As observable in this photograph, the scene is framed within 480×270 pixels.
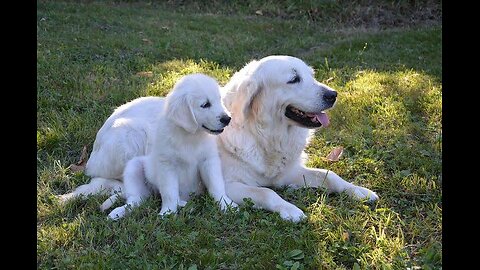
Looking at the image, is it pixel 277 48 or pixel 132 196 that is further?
pixel 277 48

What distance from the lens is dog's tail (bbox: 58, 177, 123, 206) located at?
3.24 metres

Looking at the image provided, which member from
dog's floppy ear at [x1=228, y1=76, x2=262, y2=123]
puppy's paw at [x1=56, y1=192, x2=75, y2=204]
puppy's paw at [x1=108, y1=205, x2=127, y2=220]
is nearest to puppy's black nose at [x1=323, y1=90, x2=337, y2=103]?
dog's floppy ear at [x1=228, y1=76, x2=262, y2=123]

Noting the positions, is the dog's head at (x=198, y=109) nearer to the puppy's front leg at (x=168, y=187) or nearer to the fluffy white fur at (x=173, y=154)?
the fluffy white fur at (x=173, y=154)

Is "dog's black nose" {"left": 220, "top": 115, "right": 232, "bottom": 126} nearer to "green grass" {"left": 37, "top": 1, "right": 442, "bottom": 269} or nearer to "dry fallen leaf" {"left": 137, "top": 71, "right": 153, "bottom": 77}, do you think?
"green grass" {"left": 37, "top": 1, "right": 442, "bottom": 269}

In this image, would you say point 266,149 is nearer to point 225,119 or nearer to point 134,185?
point 225,119

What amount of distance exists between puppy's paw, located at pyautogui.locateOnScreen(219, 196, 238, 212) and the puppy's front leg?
26 cm

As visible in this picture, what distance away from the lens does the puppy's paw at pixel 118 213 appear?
2.99m

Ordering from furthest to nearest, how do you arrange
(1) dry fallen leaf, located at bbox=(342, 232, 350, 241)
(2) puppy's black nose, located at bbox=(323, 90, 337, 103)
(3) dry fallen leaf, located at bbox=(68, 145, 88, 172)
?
(3) dry fallen leaf, located at bbox=(68, 145, 88, 172), (2) puppy's black nose, located at bbox=(323, 90, 337, 103), (1) dry fallen leaf, located at bbox=(342, 232, 350, 241)

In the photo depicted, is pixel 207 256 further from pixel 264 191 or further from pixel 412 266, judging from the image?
pixel 412 266

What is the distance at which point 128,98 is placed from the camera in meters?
5.06

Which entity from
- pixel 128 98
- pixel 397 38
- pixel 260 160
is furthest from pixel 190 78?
pixel 397 38

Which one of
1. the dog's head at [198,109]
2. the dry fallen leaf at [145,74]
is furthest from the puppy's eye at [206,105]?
the dry fallen leaf at [145,74]

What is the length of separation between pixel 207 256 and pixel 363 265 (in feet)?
2.42

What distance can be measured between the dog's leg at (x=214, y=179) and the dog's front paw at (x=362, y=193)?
721 millimetres
